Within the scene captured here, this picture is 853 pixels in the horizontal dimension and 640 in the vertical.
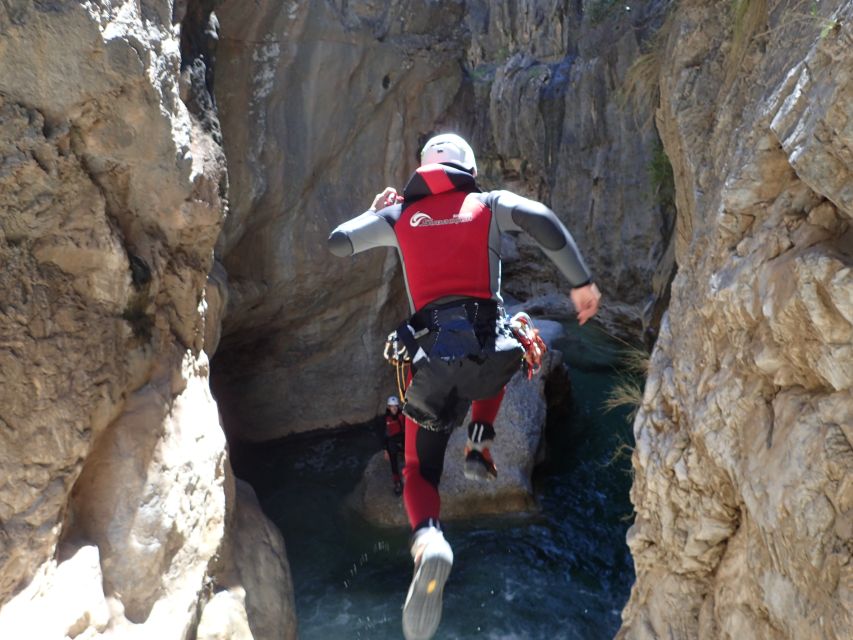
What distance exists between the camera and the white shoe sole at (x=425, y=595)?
2961 mm

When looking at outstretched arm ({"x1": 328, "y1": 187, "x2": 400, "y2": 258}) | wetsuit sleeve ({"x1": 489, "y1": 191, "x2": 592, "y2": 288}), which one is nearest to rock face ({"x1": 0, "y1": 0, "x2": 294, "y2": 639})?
outstretched arm ({"x1": 328, "y1": 187, "x2": 400, "y2": 258})

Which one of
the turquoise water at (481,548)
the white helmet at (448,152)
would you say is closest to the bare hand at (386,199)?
the white helmet at (448,152)

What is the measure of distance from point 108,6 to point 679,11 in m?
3.81

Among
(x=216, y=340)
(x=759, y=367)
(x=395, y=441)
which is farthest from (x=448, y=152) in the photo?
(x=395, y=441)

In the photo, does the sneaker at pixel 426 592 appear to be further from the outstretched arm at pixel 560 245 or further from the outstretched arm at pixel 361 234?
the outstretched arm at pixel 361 234

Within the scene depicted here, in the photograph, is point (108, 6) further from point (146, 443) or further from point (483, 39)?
point (483, 39)

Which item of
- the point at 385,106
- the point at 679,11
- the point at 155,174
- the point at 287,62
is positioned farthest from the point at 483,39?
the point at 155,174

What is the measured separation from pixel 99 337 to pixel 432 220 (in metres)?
2.24

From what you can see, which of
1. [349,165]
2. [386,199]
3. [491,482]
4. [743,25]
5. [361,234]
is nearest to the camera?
[361,234]

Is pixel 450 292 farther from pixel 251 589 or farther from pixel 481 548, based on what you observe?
pixel 481 548

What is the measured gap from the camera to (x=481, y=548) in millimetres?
7922

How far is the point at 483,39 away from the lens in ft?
52.1

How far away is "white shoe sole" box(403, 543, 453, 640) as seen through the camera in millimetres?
2961

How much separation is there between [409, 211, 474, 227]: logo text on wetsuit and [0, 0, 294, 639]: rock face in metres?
2.06
